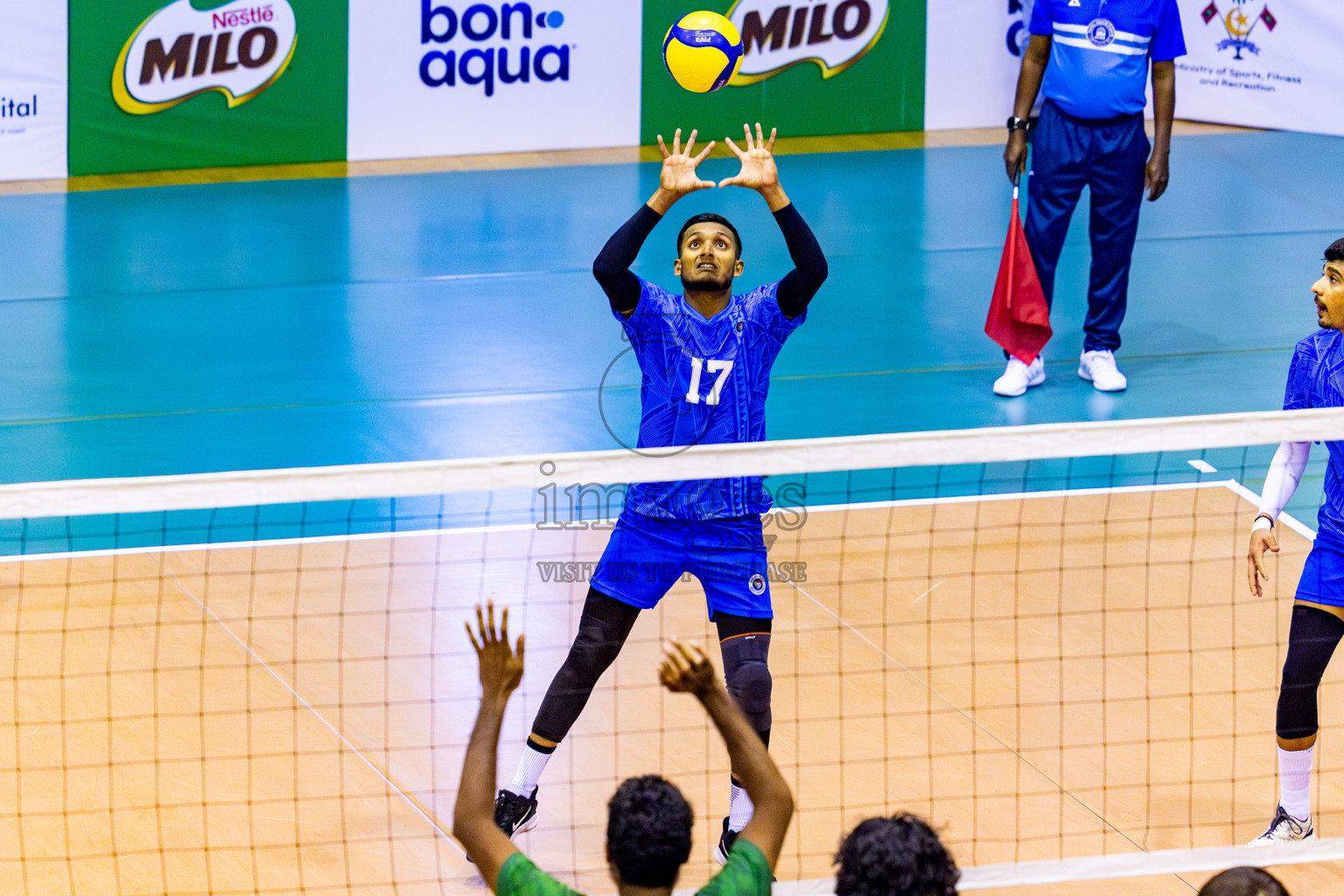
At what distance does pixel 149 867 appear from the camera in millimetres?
5477

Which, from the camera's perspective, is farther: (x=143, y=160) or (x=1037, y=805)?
(x=143, y=160)

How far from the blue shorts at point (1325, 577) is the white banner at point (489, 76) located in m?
11.7

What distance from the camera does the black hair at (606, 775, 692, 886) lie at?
11.0 feet

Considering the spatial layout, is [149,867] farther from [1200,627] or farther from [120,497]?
[1200,627]

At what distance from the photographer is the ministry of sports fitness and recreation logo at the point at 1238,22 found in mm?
16391

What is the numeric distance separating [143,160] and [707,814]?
11.4 m

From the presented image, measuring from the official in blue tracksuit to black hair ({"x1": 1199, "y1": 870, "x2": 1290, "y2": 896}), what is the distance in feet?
22.4

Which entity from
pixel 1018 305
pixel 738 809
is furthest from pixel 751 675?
pixel 1018 305

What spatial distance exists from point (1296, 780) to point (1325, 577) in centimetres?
73

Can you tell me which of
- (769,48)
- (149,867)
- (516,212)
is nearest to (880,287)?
(516,212)

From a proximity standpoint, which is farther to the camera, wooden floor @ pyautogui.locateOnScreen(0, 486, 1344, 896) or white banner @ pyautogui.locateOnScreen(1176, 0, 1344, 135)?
white banner @ pyautogui.locateOnScreen(1176, 0, 1344, 135)

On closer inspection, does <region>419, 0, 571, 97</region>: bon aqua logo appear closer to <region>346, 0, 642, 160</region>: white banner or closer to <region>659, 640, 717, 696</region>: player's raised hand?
<region>346, 0, 642, 160</region>: white banner

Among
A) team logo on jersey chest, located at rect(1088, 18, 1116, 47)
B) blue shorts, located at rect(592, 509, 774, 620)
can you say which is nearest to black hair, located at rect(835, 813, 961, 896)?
blue shorts, located at rect(592, 509, 774, 620)

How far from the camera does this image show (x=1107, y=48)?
9.85 m
